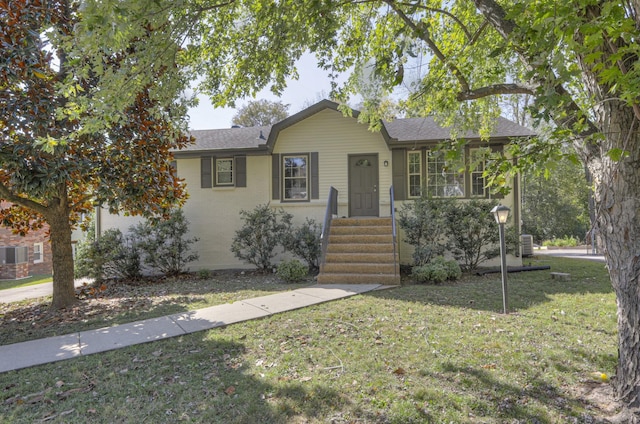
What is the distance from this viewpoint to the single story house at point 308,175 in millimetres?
10336

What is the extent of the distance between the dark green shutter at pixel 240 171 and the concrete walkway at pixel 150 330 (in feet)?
16.4

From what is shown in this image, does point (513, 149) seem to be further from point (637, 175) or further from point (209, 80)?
point (209, 80)

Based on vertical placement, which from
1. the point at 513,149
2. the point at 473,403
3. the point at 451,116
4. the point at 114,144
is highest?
the point at 451,116

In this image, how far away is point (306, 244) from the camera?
944 centimetres

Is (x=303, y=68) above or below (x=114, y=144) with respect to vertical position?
above

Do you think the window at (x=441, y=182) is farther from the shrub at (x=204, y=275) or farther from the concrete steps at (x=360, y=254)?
the shrub at (x=204, y=275)

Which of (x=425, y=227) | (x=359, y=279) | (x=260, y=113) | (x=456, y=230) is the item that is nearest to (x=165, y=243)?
(x=359, y=279)

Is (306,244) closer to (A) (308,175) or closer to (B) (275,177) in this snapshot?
(A) (308,175)

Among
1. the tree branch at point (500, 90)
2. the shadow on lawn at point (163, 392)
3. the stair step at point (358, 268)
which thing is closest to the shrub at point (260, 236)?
the stair step at point (358, 268)

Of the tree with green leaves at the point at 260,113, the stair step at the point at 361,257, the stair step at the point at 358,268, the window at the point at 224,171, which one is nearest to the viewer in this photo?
the stair step at the point at 358,268

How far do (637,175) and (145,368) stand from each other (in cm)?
491

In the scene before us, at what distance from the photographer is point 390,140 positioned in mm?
10000

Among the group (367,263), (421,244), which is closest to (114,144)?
(367,263)

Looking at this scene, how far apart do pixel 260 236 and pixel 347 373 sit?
675cm
